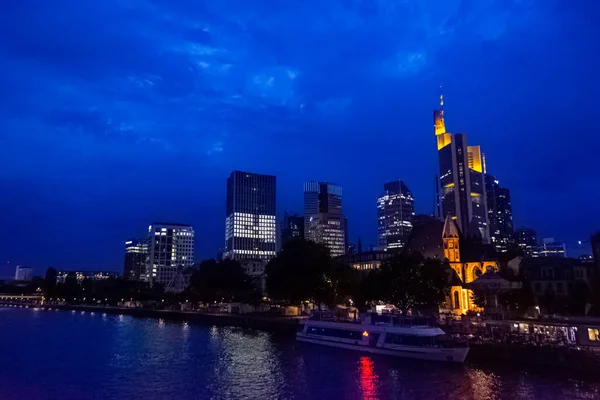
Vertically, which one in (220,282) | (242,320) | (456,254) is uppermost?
(456,254)

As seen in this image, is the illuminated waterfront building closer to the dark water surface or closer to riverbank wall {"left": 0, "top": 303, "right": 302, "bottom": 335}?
riverbank wall {"left": 0, "top": 303, "right": 302, "bottom": 335}

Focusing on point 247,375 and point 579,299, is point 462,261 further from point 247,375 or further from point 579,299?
point 247,375

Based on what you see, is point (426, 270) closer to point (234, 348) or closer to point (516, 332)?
point (516, 332)

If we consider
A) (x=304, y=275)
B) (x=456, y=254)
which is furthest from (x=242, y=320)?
(x=456, y=254)

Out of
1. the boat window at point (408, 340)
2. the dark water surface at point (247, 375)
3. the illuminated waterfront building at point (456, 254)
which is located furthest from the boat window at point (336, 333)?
the illuminated waterfront building at point (456, 254)

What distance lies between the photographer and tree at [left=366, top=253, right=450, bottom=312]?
324 ft

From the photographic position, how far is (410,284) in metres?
98.7

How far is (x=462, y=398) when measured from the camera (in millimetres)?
46719

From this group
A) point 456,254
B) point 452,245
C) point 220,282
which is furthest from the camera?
point 220,282

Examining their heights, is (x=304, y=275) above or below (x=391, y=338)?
above

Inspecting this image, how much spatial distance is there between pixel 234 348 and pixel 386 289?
1460 inches

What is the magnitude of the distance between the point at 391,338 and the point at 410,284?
91.1ft

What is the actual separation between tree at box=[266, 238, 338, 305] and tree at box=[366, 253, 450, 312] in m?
22.0

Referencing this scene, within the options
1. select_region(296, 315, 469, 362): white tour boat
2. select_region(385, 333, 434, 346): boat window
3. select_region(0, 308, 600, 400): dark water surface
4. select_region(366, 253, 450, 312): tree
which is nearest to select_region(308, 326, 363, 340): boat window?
select_region(296, 315, 469, 362): white tour boat
